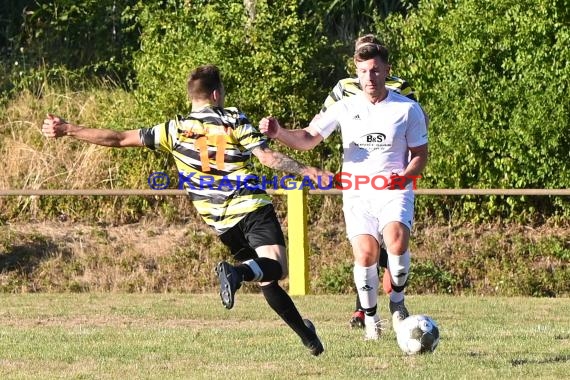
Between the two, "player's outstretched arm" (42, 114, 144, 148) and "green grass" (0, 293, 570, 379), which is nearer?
"green grass" (0, 293, 570, 379)

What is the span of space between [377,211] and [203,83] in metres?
1.70

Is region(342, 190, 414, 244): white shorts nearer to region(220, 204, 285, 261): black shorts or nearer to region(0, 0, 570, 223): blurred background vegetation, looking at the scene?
region(220, 204, 285, 261): black shorts

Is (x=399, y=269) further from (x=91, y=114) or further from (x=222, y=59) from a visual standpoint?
(x=91, y=114)

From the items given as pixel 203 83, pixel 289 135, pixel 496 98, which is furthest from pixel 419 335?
pixel 496 98

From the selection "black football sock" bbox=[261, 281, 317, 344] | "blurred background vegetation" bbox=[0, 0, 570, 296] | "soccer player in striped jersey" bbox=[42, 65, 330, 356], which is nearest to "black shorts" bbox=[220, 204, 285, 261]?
"soccer player in striped jersey" bbox=[42, 65, 330, 356]

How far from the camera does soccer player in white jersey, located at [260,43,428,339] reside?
9.02 m

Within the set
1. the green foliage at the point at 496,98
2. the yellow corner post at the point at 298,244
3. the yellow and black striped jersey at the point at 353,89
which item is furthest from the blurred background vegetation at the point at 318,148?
the yellow and black striped jersey at the point at 353,89

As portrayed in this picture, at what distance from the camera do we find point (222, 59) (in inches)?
715

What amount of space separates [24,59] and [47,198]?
11.7 ft

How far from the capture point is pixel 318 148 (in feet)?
61.1

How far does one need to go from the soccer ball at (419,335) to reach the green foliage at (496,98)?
332 inches

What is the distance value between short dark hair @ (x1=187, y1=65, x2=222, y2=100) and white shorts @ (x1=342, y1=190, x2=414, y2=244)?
1511 millimetres

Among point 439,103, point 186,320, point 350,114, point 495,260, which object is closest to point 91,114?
point 439,103

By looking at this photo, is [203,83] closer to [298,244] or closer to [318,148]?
[298,244]
